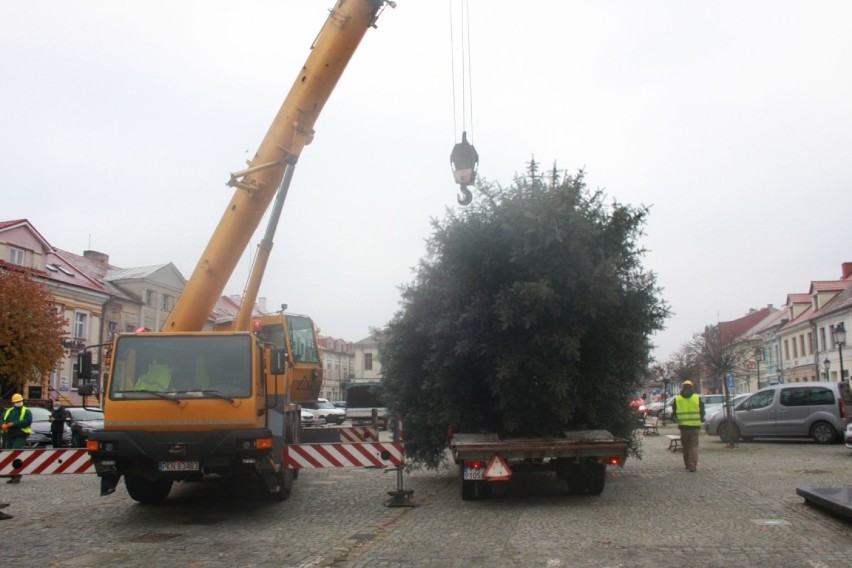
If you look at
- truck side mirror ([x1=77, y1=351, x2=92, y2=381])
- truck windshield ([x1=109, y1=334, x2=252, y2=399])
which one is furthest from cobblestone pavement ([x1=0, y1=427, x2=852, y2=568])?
truck side mirror ([x1=77, y1=351, x2=92, y2=381])

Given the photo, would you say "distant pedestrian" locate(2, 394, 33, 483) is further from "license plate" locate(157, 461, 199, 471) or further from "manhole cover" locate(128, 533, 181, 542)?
"manhole cover" locate(128, 533, 181, 542)

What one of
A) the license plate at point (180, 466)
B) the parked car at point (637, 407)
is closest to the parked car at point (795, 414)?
the parked car at point (637, 407)

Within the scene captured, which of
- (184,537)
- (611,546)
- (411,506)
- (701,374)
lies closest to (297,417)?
(411,506)

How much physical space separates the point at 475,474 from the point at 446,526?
1.49 m

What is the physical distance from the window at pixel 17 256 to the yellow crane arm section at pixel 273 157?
110 feet

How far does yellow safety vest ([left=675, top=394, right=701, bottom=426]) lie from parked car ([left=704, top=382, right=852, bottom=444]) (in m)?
6.61

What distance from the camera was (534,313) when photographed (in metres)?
11.2

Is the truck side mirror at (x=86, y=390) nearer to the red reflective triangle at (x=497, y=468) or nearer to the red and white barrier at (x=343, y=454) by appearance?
the red and white barrier at (x=343, y=454)

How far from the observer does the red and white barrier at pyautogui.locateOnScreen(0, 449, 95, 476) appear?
10.6m

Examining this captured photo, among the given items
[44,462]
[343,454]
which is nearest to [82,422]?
[44,462]

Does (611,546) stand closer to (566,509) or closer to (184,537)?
(566,509)

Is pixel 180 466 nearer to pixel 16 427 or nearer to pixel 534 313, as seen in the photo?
pixel 534 313

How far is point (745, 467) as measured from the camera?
15.5 meters

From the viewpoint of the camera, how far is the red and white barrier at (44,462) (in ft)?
34.9
